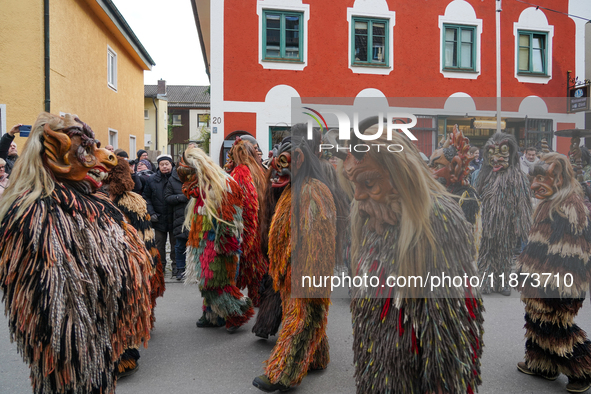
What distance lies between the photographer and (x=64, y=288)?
Result: 1.89m

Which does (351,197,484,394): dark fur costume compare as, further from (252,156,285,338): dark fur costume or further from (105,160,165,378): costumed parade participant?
(105,160,165,378): costumed parade participant

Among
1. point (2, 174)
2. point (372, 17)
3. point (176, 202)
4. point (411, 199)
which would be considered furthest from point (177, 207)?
point (372, 17)

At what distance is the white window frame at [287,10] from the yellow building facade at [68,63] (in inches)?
195

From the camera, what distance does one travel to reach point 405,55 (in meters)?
12.4

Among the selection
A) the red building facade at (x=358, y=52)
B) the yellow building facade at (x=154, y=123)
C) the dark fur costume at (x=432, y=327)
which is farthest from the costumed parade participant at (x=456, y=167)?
the yellow building facade at (x=154, y=123)

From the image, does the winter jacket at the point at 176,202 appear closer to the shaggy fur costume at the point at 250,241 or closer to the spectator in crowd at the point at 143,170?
the spectator in crowd at the point at 143,170

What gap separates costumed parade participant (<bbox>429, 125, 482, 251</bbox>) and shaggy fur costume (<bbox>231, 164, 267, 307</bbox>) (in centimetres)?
234

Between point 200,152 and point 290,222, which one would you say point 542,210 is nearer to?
point 290,222

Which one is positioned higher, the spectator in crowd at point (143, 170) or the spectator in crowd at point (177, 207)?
the spectator in crowd at point (143, 170)

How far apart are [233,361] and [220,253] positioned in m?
1.03

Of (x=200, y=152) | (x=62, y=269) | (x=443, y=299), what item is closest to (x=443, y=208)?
(x=443, y=299)

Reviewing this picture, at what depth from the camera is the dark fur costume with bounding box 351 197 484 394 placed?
1.83 metres

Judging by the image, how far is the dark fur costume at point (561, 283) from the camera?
9.91 feet

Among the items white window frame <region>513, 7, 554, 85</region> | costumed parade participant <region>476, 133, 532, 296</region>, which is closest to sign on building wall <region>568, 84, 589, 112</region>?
costumed parade participant <region>476, 133, 532, 296</region>
